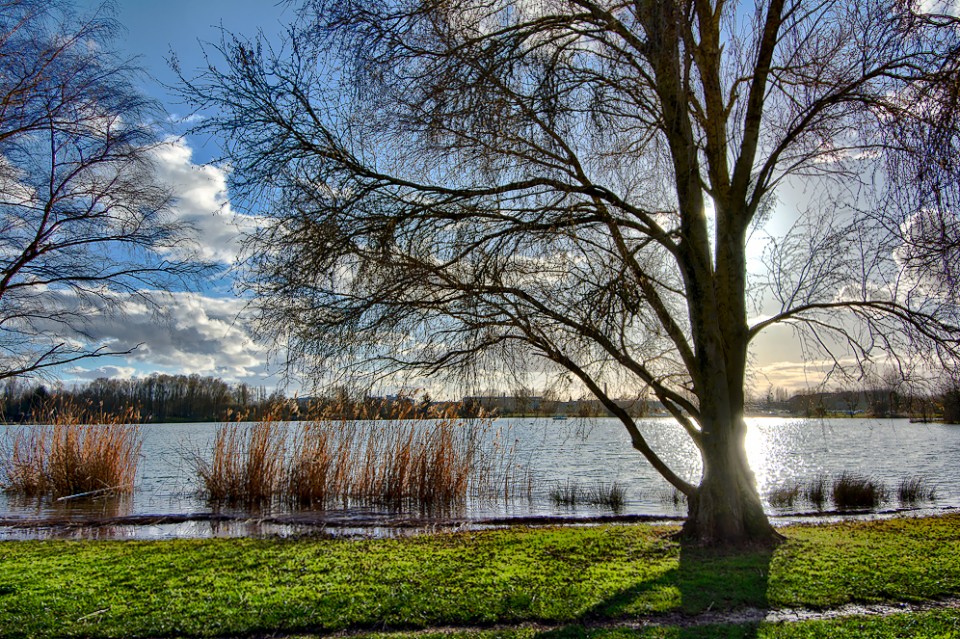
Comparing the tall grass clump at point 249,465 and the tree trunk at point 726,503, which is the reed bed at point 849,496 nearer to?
the tree trunk at point 726,503

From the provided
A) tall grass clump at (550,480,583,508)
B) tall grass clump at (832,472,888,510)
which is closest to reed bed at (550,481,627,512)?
tall grass clump at (550,480,583,508)

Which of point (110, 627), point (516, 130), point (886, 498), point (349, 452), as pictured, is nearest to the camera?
point (110, 627)

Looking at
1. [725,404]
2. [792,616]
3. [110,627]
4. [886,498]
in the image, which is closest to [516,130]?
[725,404]

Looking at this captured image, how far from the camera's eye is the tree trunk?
25.9ft

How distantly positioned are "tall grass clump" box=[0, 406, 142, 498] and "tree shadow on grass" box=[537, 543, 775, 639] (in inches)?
543

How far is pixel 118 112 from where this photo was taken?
7.47 m

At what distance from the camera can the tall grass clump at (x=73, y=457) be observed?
15.3 m

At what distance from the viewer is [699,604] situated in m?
5.68

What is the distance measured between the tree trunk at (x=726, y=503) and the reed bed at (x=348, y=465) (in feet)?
20.4

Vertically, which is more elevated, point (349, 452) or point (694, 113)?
point (694, 113)

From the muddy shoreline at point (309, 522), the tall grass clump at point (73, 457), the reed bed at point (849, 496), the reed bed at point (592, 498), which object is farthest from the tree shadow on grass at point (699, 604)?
the tall grass clump at point (73, 457)

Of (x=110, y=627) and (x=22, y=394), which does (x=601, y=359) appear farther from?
(x=22, y=394)

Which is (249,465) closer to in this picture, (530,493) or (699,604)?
(530,493)

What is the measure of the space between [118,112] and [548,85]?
508 centimetres
